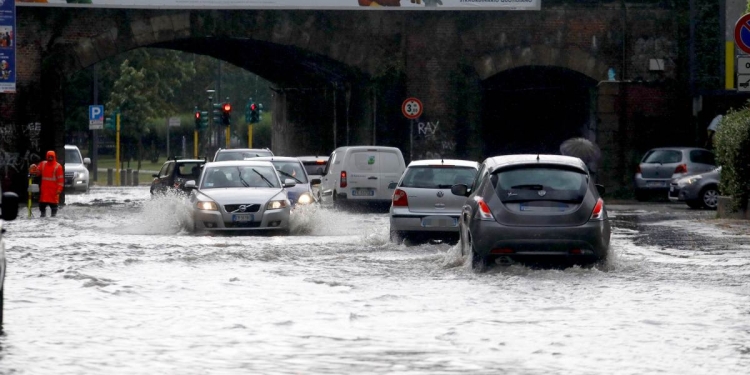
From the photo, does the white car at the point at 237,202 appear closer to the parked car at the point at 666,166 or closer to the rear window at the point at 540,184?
the rear window at the point at 540,184

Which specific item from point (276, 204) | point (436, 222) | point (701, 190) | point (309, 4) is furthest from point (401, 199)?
point (309, 4)

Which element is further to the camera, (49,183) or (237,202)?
(49,183)

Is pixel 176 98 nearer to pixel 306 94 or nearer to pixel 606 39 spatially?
pixel 306 94

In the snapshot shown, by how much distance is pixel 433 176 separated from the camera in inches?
884

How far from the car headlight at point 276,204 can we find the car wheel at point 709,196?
14.0 m

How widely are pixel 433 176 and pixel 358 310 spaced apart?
951 cm

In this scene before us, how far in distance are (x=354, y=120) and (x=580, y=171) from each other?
26.3 metres

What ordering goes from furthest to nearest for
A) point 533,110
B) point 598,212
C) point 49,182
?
point 533,110 → point 49,182 → point 598,212

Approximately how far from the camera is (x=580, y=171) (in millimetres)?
16781

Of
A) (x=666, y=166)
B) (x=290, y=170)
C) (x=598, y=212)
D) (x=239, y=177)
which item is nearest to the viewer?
(x=598, y=212)

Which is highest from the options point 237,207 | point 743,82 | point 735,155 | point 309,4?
point 309,4

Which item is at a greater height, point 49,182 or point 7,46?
point 7,46

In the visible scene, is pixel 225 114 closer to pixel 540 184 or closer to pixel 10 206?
pixel 540 184

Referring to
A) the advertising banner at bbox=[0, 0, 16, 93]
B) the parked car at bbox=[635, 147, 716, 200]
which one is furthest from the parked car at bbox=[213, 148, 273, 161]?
the parked car at bbox=[635, 147, 716, 200]
